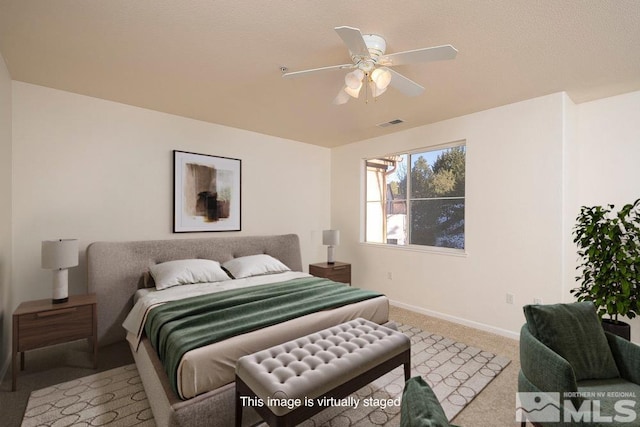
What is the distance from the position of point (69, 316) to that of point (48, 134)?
1.81m

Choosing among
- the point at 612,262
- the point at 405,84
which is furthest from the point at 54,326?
the point at 612,262

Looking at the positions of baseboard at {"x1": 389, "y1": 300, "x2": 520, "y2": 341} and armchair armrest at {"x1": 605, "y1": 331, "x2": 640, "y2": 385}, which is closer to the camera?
armchair armrest at {"x1": 605, "y1": 331, "x2": 640, "y2": 385}

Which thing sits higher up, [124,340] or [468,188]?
[468,188]

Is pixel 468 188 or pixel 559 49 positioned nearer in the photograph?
pixel 559 49

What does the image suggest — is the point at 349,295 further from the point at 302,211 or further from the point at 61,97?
the point at 61,97

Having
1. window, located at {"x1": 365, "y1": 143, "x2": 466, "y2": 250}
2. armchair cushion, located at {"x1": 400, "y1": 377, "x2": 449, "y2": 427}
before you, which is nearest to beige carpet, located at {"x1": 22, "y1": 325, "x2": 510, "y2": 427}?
armchair cushion, located at {"x1": 400, "y1": 377, "x2": 449, "y2": 427}

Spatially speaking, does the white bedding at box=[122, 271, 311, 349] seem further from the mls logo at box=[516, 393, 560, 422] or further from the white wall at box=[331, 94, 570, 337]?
the mls logo at box=[516, 393, 560, 422]

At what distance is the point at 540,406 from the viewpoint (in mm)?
1513

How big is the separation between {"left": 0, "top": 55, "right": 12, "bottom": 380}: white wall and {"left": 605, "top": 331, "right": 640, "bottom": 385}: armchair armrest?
4.38 metres

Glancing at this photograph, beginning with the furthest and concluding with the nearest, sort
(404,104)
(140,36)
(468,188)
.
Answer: (468,188) < (404,104) < (140,36)

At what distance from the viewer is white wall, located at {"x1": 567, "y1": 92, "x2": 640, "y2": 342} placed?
293 cm

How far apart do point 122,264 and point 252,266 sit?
1.37 metres

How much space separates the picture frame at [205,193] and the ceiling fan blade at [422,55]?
→ 108 inches

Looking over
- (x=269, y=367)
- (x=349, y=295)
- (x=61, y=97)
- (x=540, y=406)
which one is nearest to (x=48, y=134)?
(x=61, y=97)
